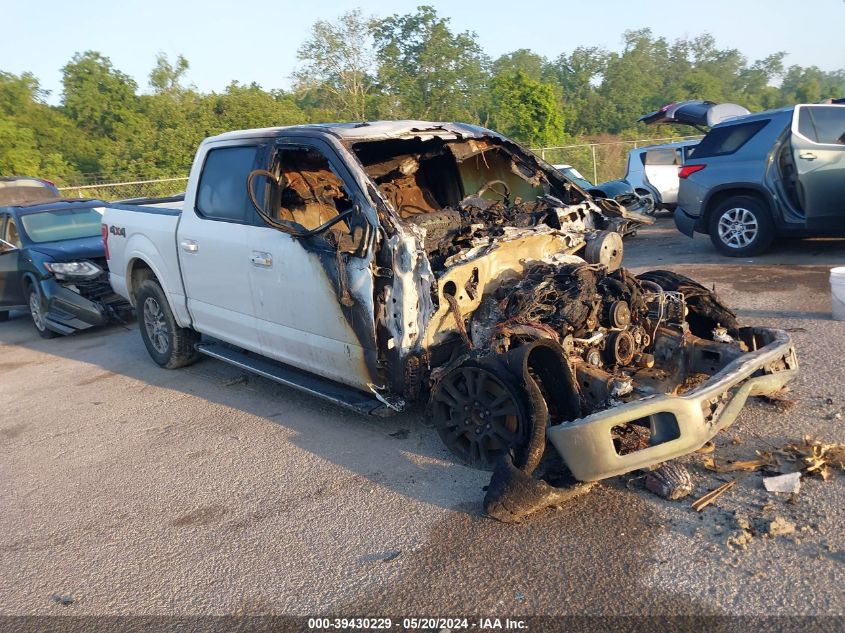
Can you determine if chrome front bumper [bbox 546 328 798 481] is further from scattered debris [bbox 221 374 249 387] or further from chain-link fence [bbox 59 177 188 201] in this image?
chain-link fence [bbox 59 177 188 201]

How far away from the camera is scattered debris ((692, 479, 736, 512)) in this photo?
348 cm

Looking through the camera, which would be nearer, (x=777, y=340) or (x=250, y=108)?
(x=777, y=340)

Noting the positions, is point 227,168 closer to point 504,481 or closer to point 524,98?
point 504,481

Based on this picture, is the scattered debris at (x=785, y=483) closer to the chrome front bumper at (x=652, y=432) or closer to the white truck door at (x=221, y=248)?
the chrome front bumper at (x=652, y=432)

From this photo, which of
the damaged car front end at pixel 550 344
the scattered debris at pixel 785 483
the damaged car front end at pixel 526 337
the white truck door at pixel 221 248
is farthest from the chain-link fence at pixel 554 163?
the scattered debris at pixel 785 483

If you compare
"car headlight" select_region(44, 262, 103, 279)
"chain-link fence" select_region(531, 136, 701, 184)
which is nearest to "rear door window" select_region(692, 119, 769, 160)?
"car headlight" select_region(44, 262, 103, 279)

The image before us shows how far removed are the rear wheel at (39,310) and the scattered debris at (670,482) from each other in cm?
771

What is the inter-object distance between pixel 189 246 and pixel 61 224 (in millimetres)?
4907

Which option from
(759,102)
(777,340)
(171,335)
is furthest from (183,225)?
(759,102)

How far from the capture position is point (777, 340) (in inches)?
169

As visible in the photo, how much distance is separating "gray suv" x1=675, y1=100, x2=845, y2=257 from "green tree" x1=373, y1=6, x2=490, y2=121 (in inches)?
1092

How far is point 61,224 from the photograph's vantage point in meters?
9.68

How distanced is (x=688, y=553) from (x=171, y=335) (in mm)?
5041

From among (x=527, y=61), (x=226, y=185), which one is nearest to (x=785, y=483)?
(x=226, y=185)
